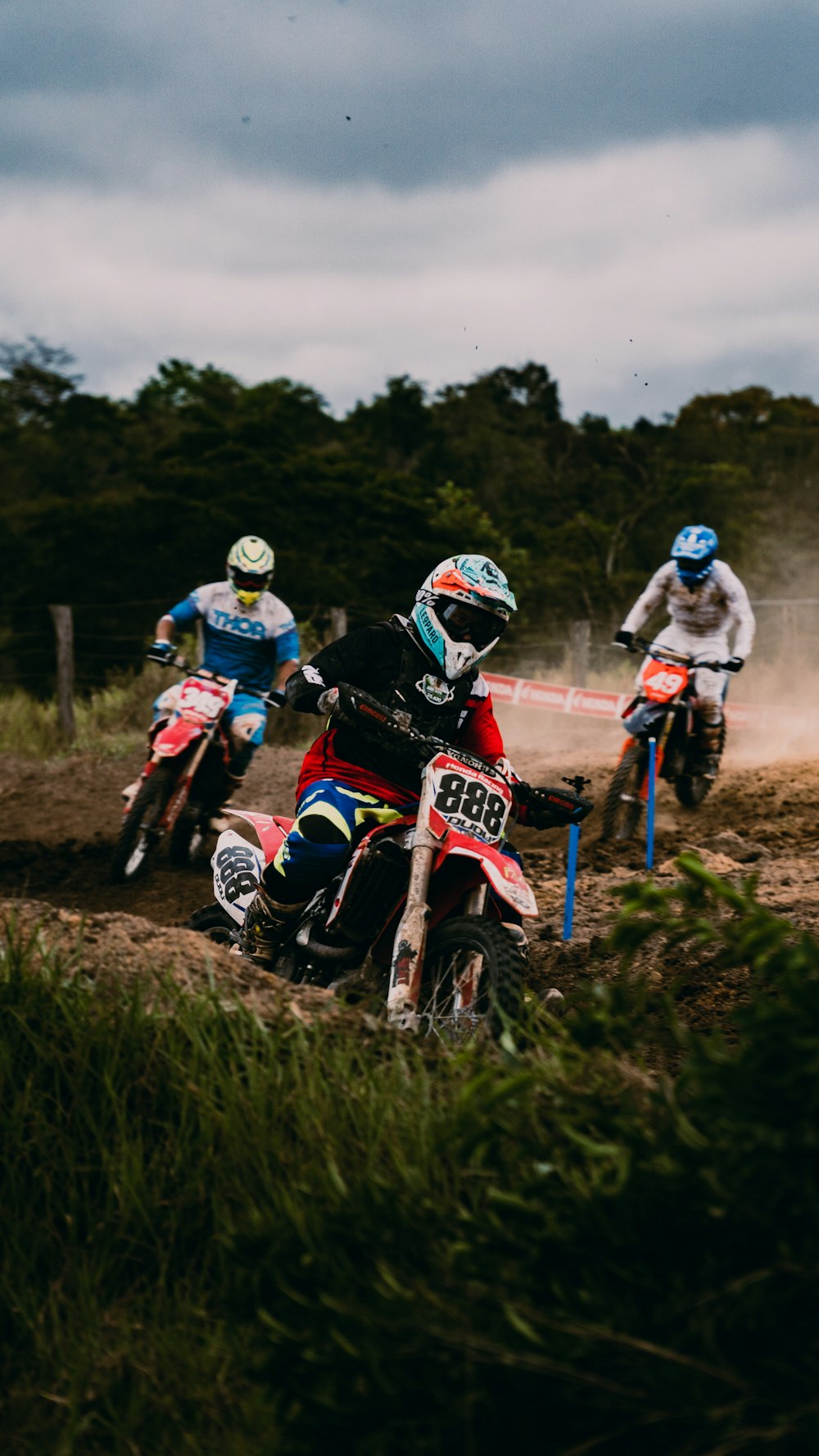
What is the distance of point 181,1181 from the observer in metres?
3.33

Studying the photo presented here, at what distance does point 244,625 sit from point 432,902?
536 centimetres

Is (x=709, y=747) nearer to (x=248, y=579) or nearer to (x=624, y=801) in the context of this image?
(x=624, y=801)

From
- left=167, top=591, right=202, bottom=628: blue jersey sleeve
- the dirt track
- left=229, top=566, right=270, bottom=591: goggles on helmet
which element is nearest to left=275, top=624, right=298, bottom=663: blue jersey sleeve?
left=229, top=566, right=270, bottom=591: goggles on helmet

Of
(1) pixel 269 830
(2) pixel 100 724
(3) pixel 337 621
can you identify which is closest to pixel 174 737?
(1) pixel 269 830

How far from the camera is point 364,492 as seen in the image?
32562 millimetres

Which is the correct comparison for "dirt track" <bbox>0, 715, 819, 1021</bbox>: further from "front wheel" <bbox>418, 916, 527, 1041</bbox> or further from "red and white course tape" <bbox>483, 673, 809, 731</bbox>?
"front wheel" <bbox>418, 916, 527, 1041</bbox>

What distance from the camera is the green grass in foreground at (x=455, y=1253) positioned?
2061 millimetres

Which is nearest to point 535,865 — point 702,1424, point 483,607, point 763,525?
point 483,607

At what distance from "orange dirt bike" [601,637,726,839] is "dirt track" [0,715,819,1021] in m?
0.27

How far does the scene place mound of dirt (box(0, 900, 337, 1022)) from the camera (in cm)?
417

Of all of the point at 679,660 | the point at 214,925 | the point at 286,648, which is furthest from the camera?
the point at 679,660

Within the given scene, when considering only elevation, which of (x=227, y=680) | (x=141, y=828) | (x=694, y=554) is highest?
(x=694, y=554)

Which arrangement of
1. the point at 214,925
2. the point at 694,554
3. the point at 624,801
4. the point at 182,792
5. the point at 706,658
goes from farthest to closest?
1. the point at 706,658
2. the point at 694,554
3. the point at 624,801
4. the point at 182,792
5. the point at 214,925

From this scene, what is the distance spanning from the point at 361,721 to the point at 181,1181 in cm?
222
